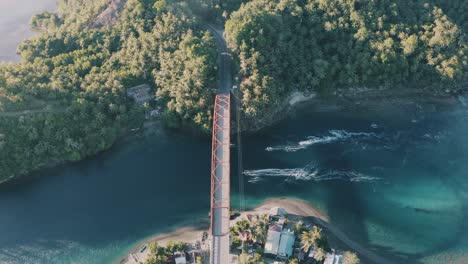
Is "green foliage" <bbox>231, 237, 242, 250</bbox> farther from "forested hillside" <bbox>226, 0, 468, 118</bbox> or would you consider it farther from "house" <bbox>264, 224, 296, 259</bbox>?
"forested hillside" <bbox>226, 0, 468, 118</bbox>

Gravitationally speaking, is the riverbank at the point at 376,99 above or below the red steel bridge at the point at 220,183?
above

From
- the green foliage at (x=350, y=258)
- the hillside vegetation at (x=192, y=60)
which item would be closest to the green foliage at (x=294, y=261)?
the green foliage at (x=350, y=258)

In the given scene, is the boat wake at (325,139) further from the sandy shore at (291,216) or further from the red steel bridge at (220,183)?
the sandy shore at (291,216)

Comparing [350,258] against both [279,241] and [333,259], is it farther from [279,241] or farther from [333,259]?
[279,241]

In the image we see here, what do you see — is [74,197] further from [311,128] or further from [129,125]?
[311,128]

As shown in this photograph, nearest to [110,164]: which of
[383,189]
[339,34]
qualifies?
[383,189]

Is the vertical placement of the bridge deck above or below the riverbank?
below

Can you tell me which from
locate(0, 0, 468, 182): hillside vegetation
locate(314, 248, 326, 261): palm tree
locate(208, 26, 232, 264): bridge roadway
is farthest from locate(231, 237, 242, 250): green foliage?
locate(0, 0, 468, 182): hillside vegetation

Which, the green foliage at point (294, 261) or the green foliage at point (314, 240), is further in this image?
the green foliage at point (314, 240)
